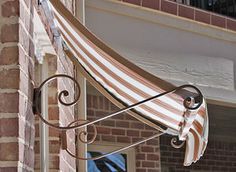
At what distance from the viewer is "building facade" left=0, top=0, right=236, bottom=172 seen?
2.41 metres

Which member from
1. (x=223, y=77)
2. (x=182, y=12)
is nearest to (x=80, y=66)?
(x=182, y=12)

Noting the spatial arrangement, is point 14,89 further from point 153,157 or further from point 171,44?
point 153,157

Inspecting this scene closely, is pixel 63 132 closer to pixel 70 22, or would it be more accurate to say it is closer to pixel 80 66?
pixel 80 66

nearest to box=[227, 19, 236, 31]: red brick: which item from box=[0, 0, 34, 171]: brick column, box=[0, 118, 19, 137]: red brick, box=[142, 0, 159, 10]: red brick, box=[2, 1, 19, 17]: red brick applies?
box=[142, 0, 159, 10]: red brick

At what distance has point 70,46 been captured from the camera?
3.29m

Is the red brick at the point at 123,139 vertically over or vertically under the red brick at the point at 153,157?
over

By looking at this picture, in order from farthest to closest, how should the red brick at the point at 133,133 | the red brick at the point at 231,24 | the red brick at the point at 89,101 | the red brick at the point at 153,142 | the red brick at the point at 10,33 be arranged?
the red brick at the point at 153,142 < the red brick at the point at 133,133 < the red brick at the point at 89,101 < the red brick at the point at 231,24 < the red brick at the point at 10,33

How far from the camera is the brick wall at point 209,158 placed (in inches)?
414

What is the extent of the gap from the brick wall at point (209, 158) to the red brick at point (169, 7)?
185 inches

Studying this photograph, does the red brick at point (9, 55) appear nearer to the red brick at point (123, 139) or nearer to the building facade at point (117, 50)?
the building facade at point (117, 50)

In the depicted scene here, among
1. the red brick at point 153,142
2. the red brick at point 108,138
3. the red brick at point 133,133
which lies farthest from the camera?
the red brick at point 153,142

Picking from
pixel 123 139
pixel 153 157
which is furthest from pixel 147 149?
pixel 123 139

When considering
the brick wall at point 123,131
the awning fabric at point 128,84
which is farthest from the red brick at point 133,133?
the awning fabric at point 128,84

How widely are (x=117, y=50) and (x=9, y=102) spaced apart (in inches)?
125
